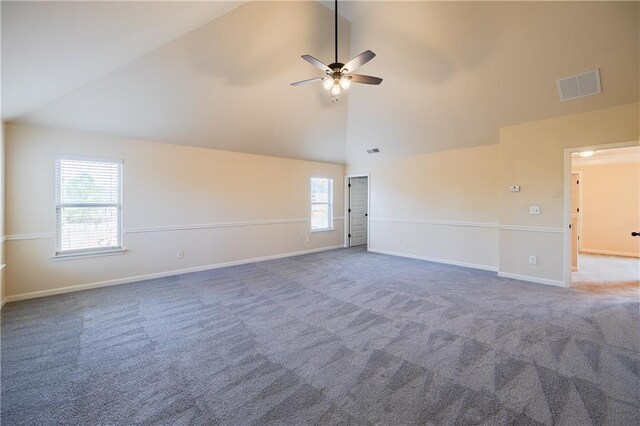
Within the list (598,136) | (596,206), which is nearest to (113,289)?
(598,136)

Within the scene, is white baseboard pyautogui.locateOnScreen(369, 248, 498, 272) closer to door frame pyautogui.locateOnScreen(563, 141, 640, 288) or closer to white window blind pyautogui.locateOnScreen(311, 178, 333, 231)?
door frame pyautogui.locateOnScreen(563, 141, 640, 288)

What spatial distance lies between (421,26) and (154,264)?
5628 mm

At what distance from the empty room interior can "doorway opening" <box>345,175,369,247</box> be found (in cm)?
132

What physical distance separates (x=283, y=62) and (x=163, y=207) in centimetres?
326

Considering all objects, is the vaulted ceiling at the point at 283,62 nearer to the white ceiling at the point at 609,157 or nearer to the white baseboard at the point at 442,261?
the white baseboard at the point at 442,261

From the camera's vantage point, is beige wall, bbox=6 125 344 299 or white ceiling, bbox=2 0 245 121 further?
beige wall, bbox=6 125 344 299

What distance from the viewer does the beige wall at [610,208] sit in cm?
650

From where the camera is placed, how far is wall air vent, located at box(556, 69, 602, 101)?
3391 millimetres

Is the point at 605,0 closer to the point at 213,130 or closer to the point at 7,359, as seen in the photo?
the point at 213,130

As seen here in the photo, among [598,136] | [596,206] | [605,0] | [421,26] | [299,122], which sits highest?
[421,26]

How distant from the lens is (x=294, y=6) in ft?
10.8

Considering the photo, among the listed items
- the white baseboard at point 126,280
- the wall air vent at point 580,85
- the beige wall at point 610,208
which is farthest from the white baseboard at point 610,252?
the white baseboard at point 126,280

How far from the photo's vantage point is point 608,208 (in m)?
6.83

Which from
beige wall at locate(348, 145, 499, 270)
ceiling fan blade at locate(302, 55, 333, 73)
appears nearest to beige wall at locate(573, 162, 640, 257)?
beige wall at locate(348, 145, 499, 270)
